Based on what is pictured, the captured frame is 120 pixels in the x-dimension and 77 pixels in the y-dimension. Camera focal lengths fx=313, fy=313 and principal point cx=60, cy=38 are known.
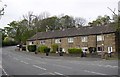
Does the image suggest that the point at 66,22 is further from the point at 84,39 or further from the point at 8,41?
the point at 84,39

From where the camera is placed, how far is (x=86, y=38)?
240 ft

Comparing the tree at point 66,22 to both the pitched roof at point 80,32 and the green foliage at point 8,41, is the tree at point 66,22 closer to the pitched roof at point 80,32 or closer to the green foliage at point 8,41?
the green foliage at point 8,41

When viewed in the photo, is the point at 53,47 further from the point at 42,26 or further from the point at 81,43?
the point at 42,26

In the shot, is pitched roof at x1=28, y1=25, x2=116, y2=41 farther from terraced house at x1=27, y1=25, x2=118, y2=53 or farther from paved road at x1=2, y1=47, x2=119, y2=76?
paved road at x1=2, y1=47, x2=119, y2=76

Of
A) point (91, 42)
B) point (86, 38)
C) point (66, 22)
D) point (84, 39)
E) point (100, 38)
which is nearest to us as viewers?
point (100, 38)

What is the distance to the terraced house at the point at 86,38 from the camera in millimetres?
66125

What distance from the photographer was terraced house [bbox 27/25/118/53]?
66125mm

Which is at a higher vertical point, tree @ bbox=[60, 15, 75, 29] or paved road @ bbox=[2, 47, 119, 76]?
tree @ bbox=[60, 15, 75, 29]

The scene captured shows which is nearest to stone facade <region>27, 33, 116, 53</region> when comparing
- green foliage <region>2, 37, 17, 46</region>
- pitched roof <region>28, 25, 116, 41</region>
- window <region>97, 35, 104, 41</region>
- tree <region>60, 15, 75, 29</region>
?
window <region>97, 35, 104, 41</region>

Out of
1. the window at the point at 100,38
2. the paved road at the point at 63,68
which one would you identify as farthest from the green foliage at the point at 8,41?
the paved road at the point at 63,68

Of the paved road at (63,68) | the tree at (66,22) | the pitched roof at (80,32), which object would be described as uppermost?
the tree at (66,22)

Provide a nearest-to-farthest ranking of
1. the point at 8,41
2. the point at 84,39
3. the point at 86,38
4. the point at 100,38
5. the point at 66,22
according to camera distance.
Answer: the point at 100,38 < the point at 86,38 < the point at 84,39 < the point at 8,41 < the point at 66,22

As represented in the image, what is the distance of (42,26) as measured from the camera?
400 feet

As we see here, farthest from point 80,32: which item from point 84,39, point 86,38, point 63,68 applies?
point 63,68
